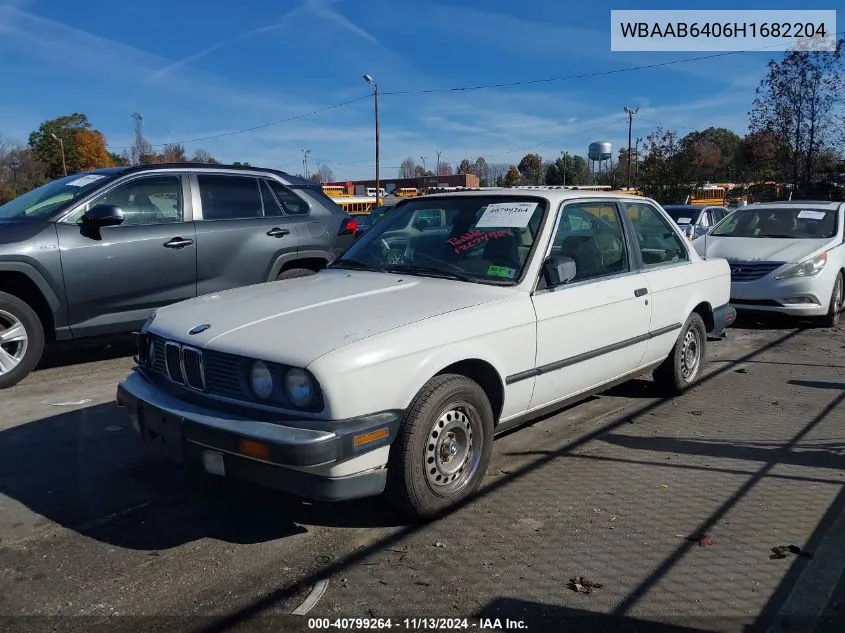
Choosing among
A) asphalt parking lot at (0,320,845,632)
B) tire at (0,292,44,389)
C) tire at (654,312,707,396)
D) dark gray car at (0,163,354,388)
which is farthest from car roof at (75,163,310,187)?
tire at (654,312,707,396)

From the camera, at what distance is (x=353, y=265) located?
4.79 meters

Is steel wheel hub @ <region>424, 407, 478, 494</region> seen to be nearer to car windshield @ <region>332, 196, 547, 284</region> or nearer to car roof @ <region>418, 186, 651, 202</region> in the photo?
car windshield @ <region>332, 196, 547, 284</region>

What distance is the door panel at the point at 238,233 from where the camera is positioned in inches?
271

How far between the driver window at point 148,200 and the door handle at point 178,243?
0.74 ft

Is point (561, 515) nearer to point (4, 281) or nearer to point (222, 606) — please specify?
point (222, 606)

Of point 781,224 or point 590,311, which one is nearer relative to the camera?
point 590,311

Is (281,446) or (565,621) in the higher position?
(281,446)

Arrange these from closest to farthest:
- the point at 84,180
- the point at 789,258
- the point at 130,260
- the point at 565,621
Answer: the point at 565,621 → the point at 130,260 → the point at 84,180 → the point at 789,258

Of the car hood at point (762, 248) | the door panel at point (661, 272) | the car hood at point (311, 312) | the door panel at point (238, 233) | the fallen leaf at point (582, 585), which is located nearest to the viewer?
the fallen leaf at point (582, 585)

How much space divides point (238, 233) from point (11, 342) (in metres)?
2.21

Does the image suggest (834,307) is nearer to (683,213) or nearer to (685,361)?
(685,361)

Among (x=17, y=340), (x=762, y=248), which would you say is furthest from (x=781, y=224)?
(x=17, y=340)

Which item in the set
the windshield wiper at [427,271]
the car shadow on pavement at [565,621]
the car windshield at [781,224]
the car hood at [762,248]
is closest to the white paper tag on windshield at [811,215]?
the car windshield at [781,224]

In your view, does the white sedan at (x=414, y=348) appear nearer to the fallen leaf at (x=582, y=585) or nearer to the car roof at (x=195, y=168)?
the fallen leaf at (x=582, y=585)
